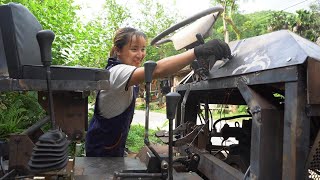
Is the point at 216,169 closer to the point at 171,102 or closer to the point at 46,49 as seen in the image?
the point at 171,102

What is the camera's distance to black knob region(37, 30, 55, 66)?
4.16 feet

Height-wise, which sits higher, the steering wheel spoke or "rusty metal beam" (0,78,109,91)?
the steering wheel spoke

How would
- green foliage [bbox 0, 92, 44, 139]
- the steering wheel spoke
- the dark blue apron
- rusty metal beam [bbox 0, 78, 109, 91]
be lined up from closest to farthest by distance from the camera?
rusty metal beam [bbox 0, 78, 109, 91] → the steering wheel spoke → the dark blue apron → green foliage [bbox 0, 92, 44, 139]

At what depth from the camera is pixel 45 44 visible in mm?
1282

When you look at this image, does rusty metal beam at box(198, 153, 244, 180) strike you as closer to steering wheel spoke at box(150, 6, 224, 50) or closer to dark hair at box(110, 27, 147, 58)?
steering wheel spoke at box(150, 6, 224, 50)

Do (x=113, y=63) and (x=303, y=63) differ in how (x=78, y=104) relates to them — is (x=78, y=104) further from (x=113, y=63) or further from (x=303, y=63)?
(x=303, y=63)

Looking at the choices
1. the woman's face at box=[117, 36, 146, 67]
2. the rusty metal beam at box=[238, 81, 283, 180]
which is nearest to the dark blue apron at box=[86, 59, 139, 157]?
the woman's face at box=[117, 36, 146, 67]

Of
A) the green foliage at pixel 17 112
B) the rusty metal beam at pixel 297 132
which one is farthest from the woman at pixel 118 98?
the green foliage at pixel 17 112

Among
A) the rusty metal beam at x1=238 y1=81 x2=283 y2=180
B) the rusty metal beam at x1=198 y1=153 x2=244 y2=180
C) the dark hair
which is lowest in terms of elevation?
the rusty metal beam at x1=198 y1=153 x2=244 y2=180

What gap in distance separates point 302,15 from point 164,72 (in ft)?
56.8

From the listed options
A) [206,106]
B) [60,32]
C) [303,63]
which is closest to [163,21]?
[60,32]

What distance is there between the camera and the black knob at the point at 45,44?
127 centimetres

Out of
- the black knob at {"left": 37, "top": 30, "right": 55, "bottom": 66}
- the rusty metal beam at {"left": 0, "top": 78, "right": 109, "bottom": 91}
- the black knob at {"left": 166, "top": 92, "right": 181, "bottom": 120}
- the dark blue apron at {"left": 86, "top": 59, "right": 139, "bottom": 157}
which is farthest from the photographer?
the dark blue apron at {"left": 86, "top": 59, "right": 139, "bottom": 157}

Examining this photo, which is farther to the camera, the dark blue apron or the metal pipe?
the dark blue apron
